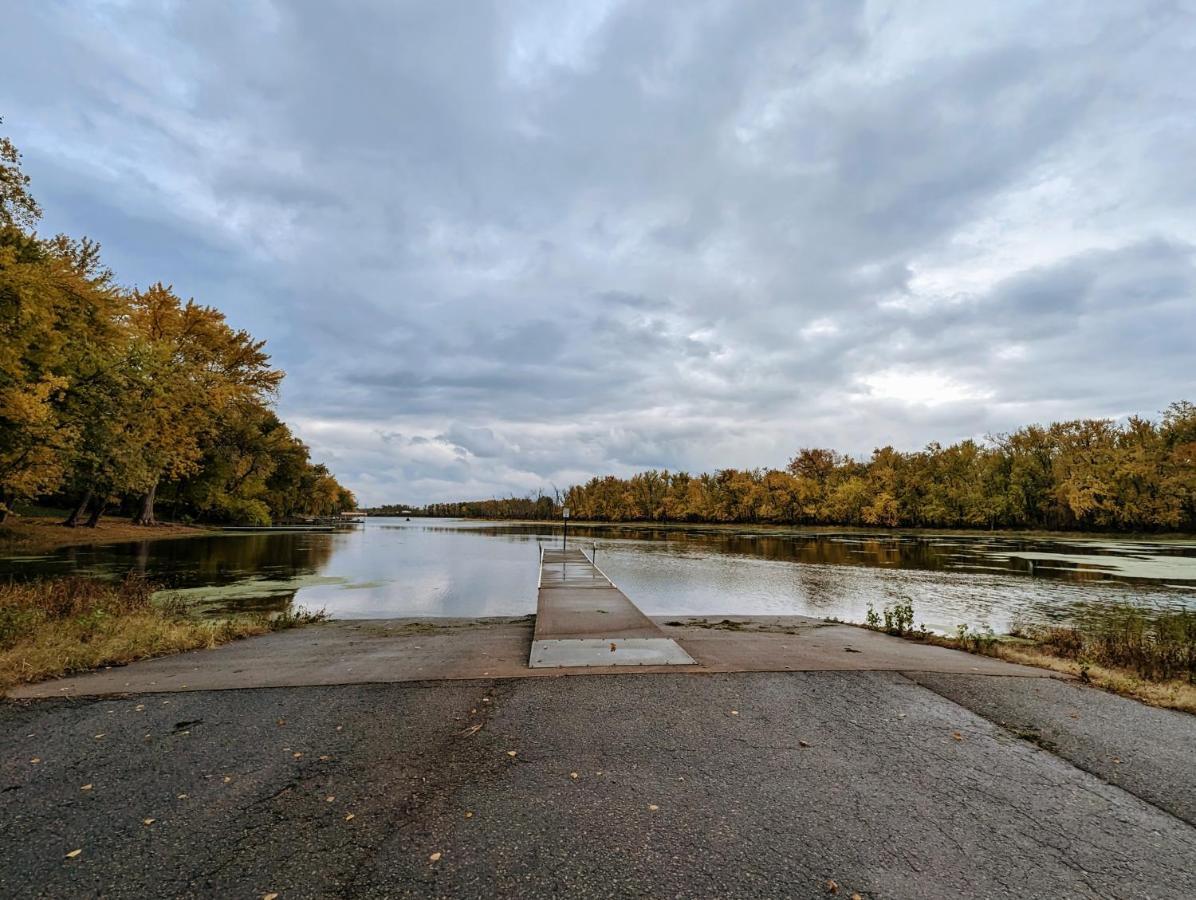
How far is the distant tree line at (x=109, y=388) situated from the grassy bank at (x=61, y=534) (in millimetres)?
1446

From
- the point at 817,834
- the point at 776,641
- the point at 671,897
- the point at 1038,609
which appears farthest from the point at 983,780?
the point at 1038,609

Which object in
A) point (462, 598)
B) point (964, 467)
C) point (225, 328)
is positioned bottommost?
point (462, 598)

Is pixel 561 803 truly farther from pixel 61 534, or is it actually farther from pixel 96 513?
pixel 96 513

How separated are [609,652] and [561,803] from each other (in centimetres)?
435

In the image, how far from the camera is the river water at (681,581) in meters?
16.0

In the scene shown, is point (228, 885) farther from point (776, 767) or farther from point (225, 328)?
point (225, 328)

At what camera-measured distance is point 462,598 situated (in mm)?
18109

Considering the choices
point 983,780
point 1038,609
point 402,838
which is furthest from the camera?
point 1038,609

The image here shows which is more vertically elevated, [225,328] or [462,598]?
[225,328]

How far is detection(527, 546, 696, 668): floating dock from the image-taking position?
A: 7477 millimetres

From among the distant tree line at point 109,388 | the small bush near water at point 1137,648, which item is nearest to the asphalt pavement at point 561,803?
the small bush near water at point 1137,648

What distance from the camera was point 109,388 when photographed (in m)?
25.2

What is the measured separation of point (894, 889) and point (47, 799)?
527 centimetres

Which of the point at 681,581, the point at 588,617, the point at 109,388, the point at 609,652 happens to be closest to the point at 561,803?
the point at 609,652
